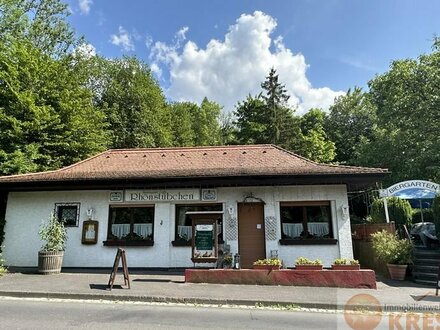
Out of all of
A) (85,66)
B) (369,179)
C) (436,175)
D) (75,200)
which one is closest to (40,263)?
(75,200)

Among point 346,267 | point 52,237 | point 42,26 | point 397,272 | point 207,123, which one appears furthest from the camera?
point 207,123

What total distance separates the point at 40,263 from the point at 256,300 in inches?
314

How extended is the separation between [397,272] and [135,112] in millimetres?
25941

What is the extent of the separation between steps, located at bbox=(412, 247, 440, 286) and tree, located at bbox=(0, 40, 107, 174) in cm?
1794

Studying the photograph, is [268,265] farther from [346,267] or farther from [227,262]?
[346,267]

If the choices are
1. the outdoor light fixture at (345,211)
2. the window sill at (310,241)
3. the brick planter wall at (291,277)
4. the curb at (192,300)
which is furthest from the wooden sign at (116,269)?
the outdoor light fixture at (345,211)

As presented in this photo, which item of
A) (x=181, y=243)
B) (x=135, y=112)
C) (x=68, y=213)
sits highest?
(x=135, y=112)

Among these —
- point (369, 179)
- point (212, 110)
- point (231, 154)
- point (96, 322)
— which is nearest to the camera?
point (96, 322)

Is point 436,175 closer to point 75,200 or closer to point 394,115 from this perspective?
point 394,115

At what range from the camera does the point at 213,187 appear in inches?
517

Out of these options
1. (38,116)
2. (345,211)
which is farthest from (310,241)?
(38,116)

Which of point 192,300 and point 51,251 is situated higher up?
point 51,251

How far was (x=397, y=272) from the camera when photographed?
1133 cm

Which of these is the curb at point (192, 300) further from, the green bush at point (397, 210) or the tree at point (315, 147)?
the tree at point (315, 147)
